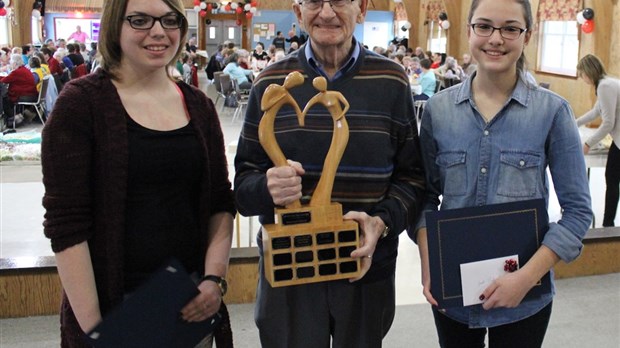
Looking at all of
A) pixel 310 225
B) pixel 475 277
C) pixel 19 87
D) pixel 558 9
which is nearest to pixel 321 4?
pixel 310 225

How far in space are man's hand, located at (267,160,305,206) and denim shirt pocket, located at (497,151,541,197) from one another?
1.64 ft

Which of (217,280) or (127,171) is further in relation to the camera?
(217,280)

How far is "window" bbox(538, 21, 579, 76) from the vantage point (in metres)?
12.3

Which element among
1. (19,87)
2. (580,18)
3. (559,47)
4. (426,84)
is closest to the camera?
(19,87)

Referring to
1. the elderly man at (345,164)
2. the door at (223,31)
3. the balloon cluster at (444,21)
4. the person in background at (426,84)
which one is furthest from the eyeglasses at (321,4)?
the door at (223,31)

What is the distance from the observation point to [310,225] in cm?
146

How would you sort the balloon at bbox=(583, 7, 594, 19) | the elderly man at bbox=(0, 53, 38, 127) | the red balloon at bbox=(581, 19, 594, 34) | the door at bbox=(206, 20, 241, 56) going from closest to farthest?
the elderly man at bbox=(0, 53, 38, 127), the balloon at bbox=(583, 7, 594, 19), the red balloon at bbox=(581, 19, 594, 34), the door at bbox=(206, 20, 241, 56)

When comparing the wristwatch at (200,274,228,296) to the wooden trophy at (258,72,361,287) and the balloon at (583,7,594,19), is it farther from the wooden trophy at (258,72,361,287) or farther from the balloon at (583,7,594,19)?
the balloon at (583,7,594,19)

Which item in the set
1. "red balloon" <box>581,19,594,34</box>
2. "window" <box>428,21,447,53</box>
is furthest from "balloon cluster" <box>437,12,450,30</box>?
"red balloon" <box>581,19,594,34</box>

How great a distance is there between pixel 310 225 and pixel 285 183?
113mm

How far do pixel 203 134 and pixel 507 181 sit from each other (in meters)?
0.74

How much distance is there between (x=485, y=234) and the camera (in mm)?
1552

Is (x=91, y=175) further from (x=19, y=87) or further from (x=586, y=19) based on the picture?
(x=586, y=19)

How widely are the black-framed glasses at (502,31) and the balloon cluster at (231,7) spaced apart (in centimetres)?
2181
